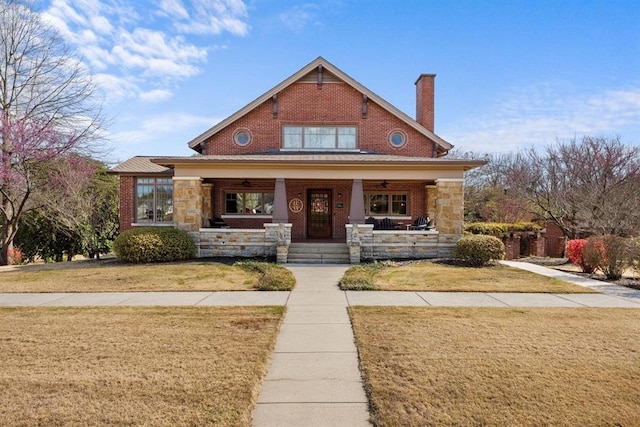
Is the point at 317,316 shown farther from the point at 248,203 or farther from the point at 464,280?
the point at 248,203

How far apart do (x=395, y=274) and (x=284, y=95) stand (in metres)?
10.5

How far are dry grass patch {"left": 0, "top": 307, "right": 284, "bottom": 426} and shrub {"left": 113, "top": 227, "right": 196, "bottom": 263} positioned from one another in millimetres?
6385

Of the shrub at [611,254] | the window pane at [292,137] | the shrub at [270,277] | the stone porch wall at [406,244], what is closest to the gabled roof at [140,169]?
the window pane at [292,137]

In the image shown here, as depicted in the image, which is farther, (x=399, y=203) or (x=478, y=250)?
(x=399, y=203)

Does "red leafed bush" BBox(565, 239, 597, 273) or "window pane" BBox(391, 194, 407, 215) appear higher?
"window pane" BBox(391, 194, 407, 215)

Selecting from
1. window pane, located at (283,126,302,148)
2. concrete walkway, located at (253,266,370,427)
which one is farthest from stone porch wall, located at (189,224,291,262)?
concrete walkway, located at (253,266,370,427)

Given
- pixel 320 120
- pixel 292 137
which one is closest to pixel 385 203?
pixel 320 120

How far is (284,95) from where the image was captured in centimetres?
1819

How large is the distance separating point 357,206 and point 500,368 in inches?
413

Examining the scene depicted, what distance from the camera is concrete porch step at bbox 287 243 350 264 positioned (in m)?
14.2

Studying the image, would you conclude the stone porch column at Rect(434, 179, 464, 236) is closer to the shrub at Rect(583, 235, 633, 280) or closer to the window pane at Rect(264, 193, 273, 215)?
the shrub at Rect(583, 235, 633, 280)

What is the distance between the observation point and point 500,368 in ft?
14.7

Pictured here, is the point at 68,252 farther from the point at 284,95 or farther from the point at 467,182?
the point at 467,182

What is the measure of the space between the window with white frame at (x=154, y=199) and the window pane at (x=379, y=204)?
8.87 m
